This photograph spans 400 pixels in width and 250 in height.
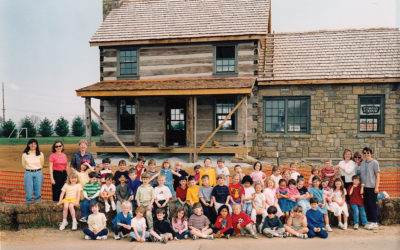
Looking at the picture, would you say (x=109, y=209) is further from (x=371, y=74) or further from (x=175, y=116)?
(x=371, y=74)

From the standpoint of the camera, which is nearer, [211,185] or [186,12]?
[211,185]

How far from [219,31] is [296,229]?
10.3 meters

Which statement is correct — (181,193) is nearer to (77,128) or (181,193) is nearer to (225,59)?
(225,59)

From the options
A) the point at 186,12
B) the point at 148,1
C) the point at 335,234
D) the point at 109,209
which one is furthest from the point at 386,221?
the point at 148,1

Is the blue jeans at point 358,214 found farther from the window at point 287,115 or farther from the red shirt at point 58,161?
the window at point 287,115

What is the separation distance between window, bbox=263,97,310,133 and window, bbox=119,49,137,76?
252 inches

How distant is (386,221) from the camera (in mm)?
6918

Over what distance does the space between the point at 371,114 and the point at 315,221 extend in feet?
30.5

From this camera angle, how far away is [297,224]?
20.9ft

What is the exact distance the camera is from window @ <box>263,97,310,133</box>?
46.6ft

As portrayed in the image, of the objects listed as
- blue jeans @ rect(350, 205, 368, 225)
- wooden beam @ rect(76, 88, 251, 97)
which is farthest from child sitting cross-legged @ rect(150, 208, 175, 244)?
wooden beam @ rect(76, 88, 251, 97)

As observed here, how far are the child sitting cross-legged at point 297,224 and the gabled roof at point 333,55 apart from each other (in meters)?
8.59

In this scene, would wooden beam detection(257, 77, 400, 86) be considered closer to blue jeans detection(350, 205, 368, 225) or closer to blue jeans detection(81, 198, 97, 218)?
blue jeans detection(350, 205, 368, 225)

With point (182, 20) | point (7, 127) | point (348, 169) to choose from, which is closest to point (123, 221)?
point (348, 169)
